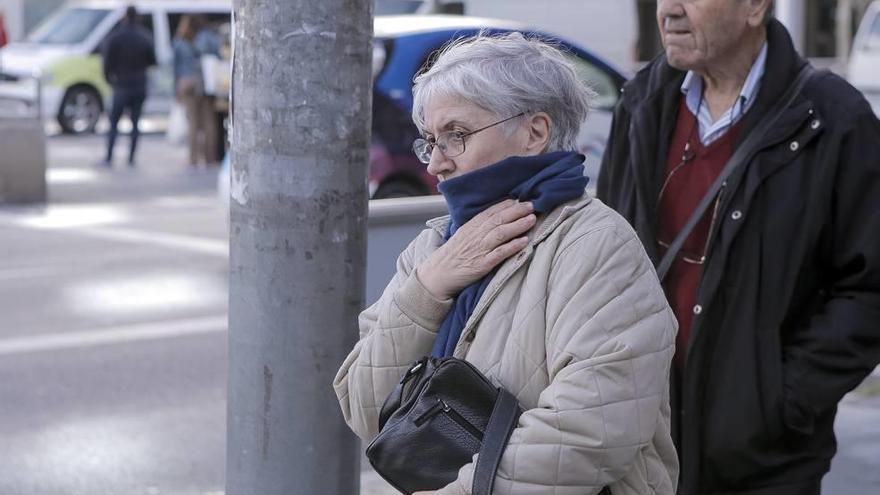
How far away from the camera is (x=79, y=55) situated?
856 inches

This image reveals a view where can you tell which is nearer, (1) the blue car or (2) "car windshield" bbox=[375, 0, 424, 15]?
(1) the blue car

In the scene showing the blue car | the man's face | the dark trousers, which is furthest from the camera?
the dark trousers

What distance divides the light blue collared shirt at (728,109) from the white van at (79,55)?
18.4 meters

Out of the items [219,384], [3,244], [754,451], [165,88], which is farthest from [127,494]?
[165,88]

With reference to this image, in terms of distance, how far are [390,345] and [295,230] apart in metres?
0.71

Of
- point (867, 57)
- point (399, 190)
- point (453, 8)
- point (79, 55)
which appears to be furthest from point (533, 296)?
point (453, 8)

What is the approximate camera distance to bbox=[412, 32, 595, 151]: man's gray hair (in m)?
2.37

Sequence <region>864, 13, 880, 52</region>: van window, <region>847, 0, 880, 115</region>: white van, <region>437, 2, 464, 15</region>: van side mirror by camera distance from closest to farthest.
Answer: <region>847, 0, 880, 115</region>: white van → <region>864, 13, 880, 52</region>: van window → <region>437, 2, 464, 15</region>: van side mirror

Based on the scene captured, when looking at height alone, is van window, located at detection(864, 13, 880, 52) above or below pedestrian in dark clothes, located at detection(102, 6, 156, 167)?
above

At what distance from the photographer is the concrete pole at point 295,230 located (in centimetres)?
303

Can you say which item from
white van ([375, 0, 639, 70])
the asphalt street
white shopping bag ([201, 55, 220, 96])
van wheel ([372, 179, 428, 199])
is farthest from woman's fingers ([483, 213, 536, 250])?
white van ([375, 0, 639, 70])

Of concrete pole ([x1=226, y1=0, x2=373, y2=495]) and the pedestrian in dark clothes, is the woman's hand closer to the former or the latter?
concrete pole ([x1=226, y1=0, x2=373, y2=495])

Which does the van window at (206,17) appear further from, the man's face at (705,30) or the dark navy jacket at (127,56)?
the man's face at (705,30)

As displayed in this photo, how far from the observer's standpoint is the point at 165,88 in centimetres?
2386
